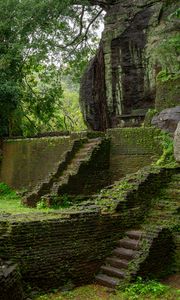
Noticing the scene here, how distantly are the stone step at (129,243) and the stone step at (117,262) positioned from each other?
35cm

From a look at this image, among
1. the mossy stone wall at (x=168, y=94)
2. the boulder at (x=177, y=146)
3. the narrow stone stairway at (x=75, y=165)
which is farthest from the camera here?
the mossy stone wall at (x=168, y=94)

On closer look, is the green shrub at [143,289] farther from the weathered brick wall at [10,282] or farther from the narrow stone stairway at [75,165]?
the narrow stone stairway at [75,165]

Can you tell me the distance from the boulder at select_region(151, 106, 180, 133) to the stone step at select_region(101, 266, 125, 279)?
488 cm

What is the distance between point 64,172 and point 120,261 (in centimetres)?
503

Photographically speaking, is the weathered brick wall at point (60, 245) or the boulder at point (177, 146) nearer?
the weathered brick wall at point (60, 245)

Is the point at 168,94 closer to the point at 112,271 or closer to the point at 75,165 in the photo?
the point at 75,165

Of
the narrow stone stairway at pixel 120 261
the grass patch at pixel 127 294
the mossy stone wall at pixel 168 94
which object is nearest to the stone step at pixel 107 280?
the narrow stone stairway at pixel 120 261

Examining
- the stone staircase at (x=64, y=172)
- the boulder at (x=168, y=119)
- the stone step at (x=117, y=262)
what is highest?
the boulder at (x=168, y=119)

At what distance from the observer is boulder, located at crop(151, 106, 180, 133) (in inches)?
509

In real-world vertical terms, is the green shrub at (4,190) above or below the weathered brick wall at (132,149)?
below

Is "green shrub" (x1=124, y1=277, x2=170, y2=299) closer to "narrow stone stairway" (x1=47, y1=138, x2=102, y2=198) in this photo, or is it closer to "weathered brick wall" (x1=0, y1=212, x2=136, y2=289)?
"weathered brick wall" (x1=0, y1=212, x2=136, y2=289)

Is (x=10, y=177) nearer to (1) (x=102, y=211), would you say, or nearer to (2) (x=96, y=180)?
(2) (x=96, y=180)

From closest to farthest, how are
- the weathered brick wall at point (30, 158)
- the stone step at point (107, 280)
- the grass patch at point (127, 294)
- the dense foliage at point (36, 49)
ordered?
the grass patch at point (127, 294) < the stone step at point (107, 280) < the weathered brick wall at point (30, 158) < the dense foliage at point (36, 49)

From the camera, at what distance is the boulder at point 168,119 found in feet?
42.4
